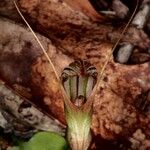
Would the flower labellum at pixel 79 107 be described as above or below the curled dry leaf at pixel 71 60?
above

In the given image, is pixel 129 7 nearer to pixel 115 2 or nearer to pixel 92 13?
pixel 115 2

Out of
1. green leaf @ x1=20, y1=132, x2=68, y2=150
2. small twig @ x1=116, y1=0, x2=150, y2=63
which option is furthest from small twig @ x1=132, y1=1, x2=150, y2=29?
green leaf @ x1=20, y1=132, x2=68, y2=150

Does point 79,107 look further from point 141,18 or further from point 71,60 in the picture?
point 141,18

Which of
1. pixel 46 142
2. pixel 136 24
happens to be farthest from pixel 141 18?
pixel 46 142

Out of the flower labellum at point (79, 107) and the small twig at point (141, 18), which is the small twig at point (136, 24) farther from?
the flower labellum at point (79, 107)

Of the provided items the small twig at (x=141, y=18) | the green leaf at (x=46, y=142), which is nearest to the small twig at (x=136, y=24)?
the small twig at (x=141, y=18)

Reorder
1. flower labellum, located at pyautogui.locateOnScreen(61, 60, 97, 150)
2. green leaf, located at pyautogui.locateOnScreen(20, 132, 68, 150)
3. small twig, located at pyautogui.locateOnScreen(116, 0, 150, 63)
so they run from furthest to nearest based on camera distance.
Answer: small twig, located at pyautogui.locateOnScreen(116, 0, 150, 63), green leaf, located at pyautogui.locateOnScreen(20, 132, 68, 150), flower labellum, located at pyautogui.locateOnScreen(61, 60, 97, 150)

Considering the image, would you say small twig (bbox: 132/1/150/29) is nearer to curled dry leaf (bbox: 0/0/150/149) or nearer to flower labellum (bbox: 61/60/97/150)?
curled dry leaf (bbox: 0/0/150/149)

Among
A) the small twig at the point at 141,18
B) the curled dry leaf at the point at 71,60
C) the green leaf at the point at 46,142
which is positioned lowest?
the green leaf at the point at 46,142
